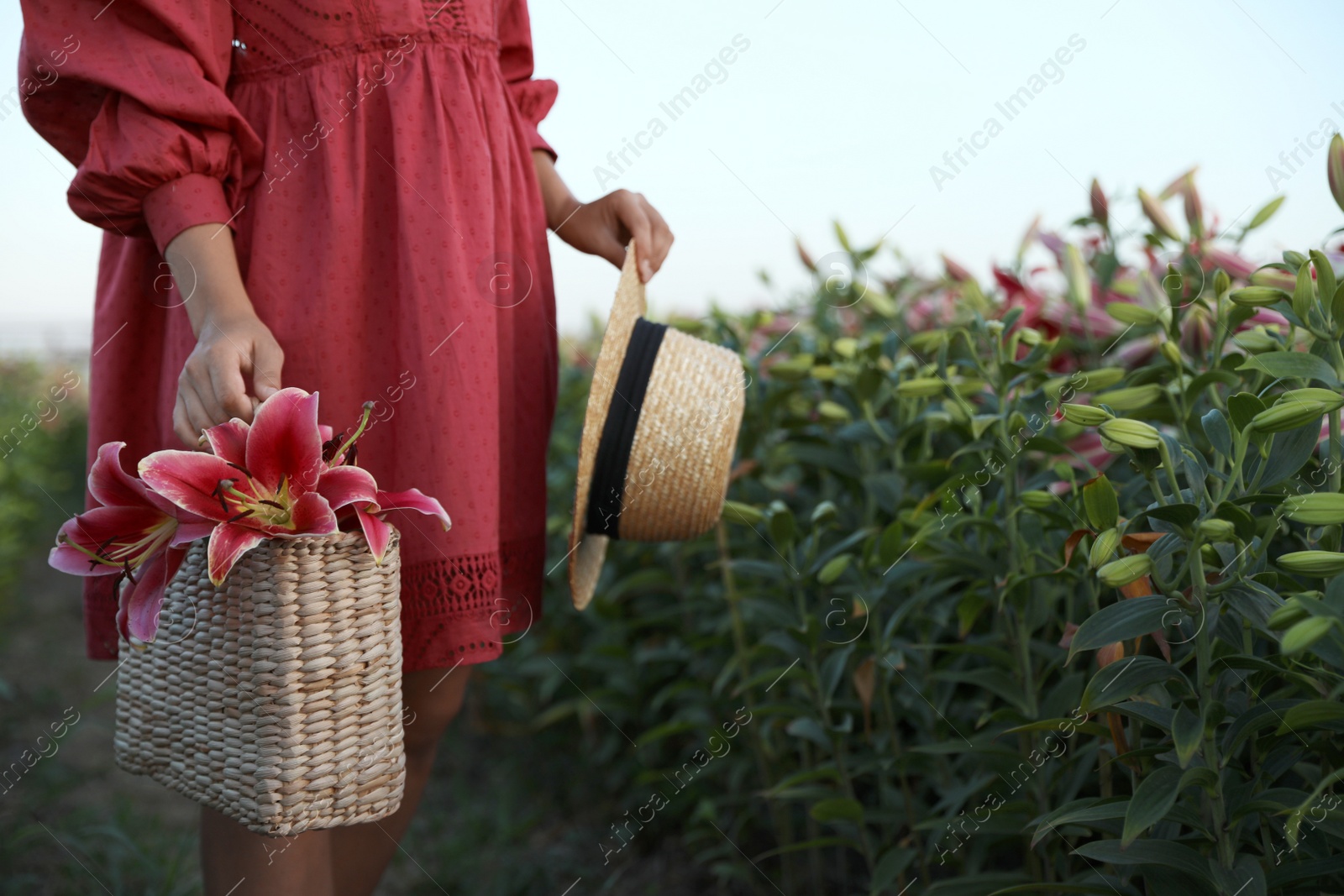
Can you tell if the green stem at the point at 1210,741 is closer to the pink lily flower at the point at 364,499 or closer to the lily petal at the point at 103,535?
the pink lily flower at the point at 364,499

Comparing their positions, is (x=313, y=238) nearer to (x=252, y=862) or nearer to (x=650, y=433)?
(x=650, y=433)

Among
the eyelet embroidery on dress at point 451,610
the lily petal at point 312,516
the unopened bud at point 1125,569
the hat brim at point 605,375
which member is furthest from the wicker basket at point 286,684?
the unopened bud at point 1125,569

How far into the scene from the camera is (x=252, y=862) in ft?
2.91

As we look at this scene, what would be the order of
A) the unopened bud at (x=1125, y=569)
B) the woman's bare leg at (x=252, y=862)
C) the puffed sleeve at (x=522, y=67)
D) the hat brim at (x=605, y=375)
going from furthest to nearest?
the puffed sleeve at (x=522, y=67) < the hat brim at (x=605, y=375) < the woman's bare leg at (x=252, y=862) < the unopened bud at (x=1125, y=569)

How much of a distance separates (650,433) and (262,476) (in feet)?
1.40

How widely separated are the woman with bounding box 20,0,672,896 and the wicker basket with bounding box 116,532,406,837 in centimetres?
14

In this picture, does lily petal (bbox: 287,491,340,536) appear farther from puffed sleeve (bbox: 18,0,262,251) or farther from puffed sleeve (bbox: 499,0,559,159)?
puffed sleeve (bbox: 499,0,559,159)

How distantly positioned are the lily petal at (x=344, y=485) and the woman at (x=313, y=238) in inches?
4.7

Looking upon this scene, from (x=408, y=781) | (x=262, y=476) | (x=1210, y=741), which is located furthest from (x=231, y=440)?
(x=1210, y=741)

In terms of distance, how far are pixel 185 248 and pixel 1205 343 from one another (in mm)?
1027

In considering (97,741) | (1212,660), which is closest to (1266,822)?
(1212,660)

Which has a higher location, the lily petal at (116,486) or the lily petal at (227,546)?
the lily petal at (227,546)

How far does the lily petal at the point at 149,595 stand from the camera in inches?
29.5

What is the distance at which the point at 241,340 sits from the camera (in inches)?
32.6
